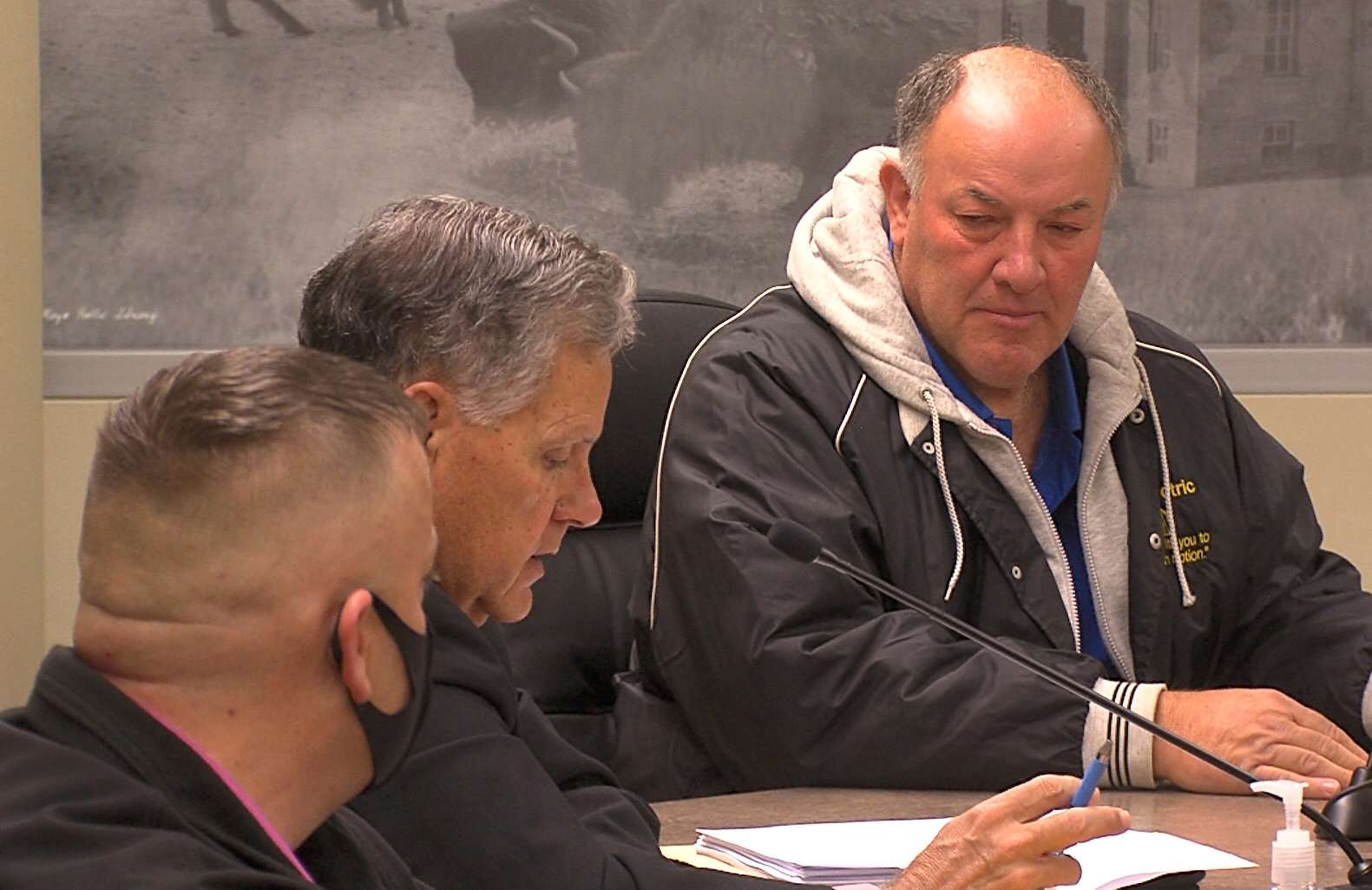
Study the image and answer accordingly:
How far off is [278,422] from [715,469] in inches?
47.6

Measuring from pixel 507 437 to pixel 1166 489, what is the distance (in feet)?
3.69

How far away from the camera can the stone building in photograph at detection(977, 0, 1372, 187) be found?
3.26m

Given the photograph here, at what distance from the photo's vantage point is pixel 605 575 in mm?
2434

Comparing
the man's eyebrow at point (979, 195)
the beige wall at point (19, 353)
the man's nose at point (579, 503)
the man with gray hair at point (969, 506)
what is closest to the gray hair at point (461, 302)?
the man's nose at point (579, 503)

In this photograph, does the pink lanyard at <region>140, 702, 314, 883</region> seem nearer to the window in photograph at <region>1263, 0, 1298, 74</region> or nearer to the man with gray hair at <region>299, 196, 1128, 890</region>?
the man with gray hair at <region>299, 196, 1128, 890</region>

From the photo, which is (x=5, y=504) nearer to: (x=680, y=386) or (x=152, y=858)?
(x=680, y=386)

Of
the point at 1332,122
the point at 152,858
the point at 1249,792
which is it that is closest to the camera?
the point at 152,858

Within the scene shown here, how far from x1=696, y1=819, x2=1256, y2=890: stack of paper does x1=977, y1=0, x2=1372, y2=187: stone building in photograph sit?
1898 millimetres

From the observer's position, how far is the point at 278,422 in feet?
3.11

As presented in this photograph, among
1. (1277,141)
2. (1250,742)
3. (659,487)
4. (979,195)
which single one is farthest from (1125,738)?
(1277,141)

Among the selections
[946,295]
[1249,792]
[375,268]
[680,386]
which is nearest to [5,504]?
[680,386]

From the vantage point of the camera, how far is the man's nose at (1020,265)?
2.26 m

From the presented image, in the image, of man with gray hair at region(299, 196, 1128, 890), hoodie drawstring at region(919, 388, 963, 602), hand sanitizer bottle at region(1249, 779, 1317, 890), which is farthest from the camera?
hoodie drawstring at region(919, 388, 963, 602)

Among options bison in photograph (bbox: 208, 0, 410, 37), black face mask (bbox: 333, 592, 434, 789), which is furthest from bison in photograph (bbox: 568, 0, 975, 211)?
black face mask (bbox: 333, 592, 434, 789)
